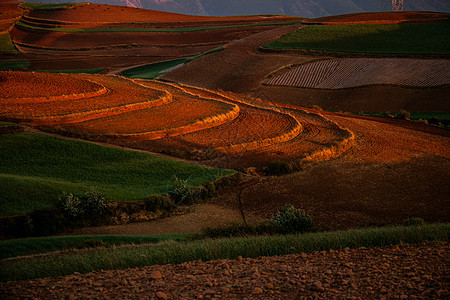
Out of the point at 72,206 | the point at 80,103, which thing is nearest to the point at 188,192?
the point at 72,206

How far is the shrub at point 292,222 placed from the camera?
13.8 meters

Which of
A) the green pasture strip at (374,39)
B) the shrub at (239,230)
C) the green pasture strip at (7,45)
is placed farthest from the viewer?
the green pasture strip at (7,45)

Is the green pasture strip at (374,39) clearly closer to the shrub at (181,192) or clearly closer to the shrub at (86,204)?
the shrub at (181,192)

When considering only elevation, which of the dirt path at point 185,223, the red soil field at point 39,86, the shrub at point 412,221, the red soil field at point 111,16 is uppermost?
the red soil field at point 111,16

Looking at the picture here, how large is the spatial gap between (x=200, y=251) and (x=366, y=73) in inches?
1531

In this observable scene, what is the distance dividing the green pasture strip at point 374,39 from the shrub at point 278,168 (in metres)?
37.7

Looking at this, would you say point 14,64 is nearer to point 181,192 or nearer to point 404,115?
point 404,115

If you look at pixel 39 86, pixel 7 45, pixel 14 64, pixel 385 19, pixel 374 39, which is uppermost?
pixel 385 19

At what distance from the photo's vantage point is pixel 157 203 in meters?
15.4

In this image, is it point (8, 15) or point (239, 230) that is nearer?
point (239, 230)

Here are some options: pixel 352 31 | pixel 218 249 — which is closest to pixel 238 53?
pixel 352 31

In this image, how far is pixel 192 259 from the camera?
9852 mm

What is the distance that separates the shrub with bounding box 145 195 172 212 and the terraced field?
417 centimetres

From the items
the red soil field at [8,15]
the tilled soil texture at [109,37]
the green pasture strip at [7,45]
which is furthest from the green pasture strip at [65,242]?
the red soil field at [8,15]
